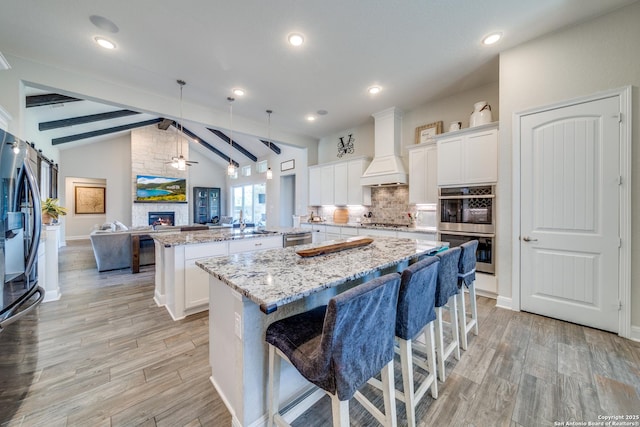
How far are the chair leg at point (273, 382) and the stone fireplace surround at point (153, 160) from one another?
9346 millimetres

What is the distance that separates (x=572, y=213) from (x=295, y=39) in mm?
3468

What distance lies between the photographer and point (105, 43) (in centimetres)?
264

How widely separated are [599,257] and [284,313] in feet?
10.3

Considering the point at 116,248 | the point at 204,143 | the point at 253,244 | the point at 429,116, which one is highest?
the point at 204,143

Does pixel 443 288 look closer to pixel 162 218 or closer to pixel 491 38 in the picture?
pixel 491 38

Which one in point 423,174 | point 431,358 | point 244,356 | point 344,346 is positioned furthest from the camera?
point 423,174

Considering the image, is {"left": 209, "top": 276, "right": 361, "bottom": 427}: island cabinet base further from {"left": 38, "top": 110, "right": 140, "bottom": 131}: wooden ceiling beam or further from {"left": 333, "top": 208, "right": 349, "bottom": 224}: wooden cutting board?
{"left": 38, "top": 110, "right": 140, "bottom": 131}: wooden ceiling beam

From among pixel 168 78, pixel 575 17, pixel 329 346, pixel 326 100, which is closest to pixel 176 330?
pixel 329 346

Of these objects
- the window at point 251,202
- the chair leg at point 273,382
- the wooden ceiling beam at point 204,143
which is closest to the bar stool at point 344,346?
the chair leg at point 273,382

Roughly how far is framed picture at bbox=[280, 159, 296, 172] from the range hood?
2.87m

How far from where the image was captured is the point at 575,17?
2.38 m

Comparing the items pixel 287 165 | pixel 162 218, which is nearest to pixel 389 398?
pixel 287 165

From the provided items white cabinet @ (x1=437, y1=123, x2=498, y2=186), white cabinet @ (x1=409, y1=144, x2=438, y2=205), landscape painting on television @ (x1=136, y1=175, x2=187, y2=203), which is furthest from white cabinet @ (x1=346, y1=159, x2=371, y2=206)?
landscape painting on television @ (x1=136, y1=175, x2=187, y2=203)

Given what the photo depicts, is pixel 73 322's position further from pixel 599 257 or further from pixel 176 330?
pixel 599 257
